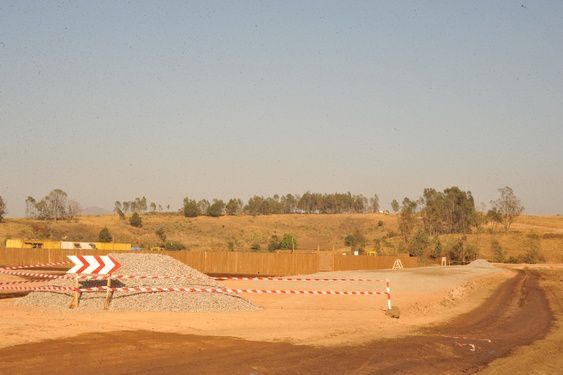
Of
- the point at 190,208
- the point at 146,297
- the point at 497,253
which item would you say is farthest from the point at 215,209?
the point at 146,297

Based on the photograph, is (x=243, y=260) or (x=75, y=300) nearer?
(x=75, y=300)

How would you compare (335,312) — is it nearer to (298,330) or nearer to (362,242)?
(298,330)

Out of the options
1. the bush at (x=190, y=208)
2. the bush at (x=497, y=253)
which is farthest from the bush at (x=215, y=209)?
the bush at (x=497, y=253)

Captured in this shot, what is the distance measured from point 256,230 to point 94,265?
12538cm

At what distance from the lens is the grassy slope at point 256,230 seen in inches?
4360

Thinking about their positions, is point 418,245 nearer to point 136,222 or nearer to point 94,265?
point 136,222

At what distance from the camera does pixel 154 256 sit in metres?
26.9

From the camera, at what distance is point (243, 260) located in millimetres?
58500

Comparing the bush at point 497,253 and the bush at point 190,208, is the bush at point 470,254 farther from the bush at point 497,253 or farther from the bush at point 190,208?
the bush at point 190,208

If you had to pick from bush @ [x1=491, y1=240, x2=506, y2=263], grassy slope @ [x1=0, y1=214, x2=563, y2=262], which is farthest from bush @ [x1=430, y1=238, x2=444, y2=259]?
bush @ [x1=491, y1=240, x2=506, y2=263]

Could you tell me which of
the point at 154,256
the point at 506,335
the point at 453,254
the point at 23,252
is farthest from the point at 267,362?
the point at 453,254

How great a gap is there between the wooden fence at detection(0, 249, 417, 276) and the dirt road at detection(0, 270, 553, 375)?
3962 centimetres

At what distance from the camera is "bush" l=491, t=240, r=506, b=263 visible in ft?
343

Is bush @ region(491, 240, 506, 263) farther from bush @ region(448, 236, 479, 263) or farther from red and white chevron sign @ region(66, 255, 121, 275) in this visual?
red and white chevron sign @ region(66, 255, 121, 275)
